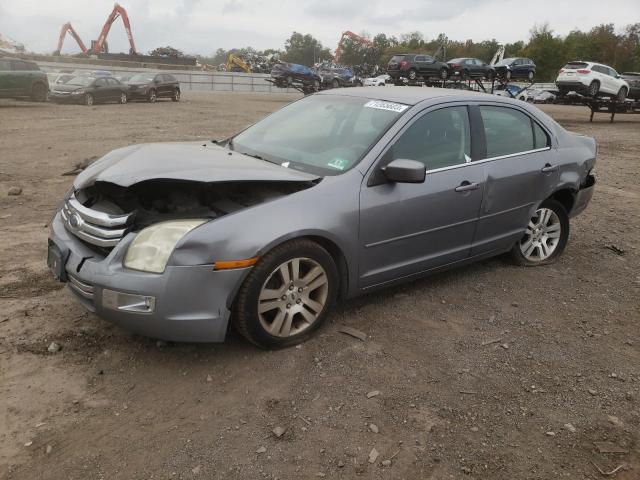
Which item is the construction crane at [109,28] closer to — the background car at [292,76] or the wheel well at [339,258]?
the background car at [292,76]

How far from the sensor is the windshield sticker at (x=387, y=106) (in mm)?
3840

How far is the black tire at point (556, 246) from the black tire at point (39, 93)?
63.8ft

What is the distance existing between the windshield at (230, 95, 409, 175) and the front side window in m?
0.17

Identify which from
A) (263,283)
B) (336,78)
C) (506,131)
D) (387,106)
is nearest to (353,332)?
(263,283)

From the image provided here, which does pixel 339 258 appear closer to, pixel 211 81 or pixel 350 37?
pixel 211 81

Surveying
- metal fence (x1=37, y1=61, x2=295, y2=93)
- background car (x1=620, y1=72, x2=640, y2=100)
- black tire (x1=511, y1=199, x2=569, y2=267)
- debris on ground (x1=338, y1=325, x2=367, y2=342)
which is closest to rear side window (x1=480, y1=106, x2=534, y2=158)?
black tire (x1=511, y1=199, x2=569, y2=267)

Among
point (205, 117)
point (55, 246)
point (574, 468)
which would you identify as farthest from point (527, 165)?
point (205, 117)

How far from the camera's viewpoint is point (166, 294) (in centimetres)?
283

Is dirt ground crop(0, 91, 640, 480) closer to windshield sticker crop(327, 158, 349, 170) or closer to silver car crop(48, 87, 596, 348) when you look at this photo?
silver car crop(48, 87, 596, 348)

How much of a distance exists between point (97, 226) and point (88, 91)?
19882 millimetres

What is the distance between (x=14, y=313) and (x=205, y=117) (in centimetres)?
1482

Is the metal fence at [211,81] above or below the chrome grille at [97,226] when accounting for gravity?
above

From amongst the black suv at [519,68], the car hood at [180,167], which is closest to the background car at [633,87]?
the black suv at [519,68]

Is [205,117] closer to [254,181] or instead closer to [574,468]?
[254,181]
